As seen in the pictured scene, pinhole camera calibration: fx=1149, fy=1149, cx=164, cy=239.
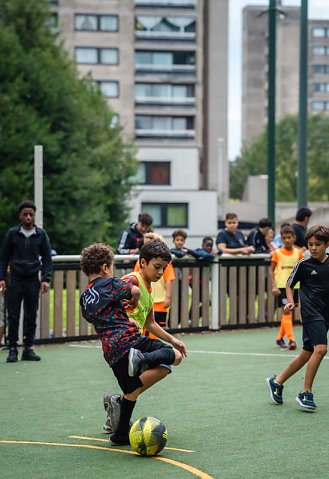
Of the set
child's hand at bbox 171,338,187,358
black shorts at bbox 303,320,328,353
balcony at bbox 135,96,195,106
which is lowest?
black shorts at bbox 303,320,328,353

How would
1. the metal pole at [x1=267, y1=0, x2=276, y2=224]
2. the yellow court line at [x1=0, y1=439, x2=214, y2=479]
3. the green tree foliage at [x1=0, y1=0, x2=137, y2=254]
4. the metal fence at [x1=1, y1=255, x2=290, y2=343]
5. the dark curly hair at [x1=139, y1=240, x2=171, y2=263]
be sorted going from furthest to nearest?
the green tree foliage at [x1=0, y1=0, x2=137, y2=254], the metal pole at [x1=267, y1=0, x2=276, y2=224], the metal fence at [x1=1, y1=255, x2=290, y2=343], the dark curly hair at [x1=139, y1=240, x2=171, y2=263], the yellow court line at [x1=0, y1=439, x2=214, y2=479]

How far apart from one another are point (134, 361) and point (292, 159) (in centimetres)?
10499

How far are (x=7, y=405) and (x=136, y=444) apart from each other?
294 centimetres

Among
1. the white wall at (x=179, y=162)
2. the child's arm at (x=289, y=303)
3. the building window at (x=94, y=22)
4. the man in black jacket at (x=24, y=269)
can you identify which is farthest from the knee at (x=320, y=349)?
the building window at (x=94, y=22)

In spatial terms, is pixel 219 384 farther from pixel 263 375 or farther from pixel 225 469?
pixel 225 469

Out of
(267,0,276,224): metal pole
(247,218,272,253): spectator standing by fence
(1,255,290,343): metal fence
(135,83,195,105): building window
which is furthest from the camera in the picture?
(135,83,195,105): building window

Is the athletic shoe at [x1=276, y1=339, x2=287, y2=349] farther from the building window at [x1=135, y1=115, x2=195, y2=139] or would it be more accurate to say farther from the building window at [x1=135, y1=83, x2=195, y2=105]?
the building window at [x1=135, y1=83, x2=195, y2=105]

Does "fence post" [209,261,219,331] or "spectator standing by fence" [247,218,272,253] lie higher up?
"spectator standing by fence" [247,218,272,253]

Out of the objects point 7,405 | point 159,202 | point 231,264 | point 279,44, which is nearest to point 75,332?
point 231,264

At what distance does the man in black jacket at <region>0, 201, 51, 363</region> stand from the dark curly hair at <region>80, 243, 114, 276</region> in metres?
5.58

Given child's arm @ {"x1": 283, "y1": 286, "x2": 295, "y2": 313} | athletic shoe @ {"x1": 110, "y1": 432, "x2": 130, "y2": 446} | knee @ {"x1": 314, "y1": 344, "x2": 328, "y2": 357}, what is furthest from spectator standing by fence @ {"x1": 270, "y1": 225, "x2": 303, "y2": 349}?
athletic shoe @ {"x1": 110, "y1": 432, "x2": 130, "y2": 446}

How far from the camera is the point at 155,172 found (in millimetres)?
74938

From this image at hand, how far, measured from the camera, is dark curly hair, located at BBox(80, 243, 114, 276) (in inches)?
327

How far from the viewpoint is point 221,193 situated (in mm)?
87688
